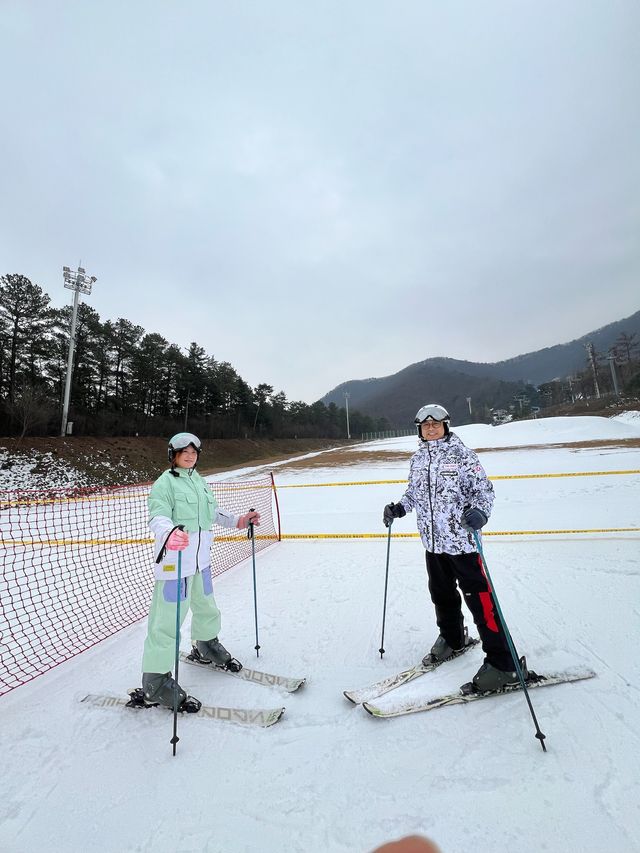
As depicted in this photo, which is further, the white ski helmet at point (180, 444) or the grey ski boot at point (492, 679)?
the white ski helmet at point (180, 444)

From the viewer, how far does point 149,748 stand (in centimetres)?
233

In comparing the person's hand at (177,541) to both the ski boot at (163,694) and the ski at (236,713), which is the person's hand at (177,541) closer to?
the ski boot at (163,694)

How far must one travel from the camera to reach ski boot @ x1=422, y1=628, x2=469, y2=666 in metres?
3.03

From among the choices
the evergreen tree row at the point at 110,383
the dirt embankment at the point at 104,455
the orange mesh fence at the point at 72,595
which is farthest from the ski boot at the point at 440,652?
the evergreen tree row at the point at 110,383

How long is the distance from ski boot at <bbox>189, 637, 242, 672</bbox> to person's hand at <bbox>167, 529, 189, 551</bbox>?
1.25 meters

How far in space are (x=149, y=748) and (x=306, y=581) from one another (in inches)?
110

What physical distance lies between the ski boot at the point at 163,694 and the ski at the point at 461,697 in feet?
4.10

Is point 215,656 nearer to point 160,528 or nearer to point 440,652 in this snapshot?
point 160,528

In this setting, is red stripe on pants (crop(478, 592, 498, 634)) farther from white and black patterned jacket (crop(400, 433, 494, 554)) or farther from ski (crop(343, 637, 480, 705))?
ski (crop(343, 637, 480, 705))

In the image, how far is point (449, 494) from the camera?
9.14 ft

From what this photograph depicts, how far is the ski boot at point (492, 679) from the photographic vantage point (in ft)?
8.42

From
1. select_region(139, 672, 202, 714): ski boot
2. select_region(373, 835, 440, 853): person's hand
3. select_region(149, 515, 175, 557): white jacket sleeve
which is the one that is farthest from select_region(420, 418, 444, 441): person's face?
select_region(139, 672, 202, 714): ski boot

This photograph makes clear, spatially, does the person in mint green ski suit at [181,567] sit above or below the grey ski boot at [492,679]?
above

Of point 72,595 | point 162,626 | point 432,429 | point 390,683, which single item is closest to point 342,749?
point 390,683
